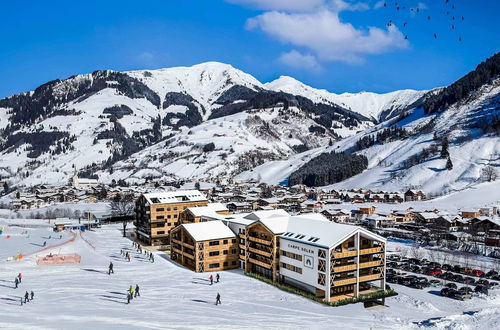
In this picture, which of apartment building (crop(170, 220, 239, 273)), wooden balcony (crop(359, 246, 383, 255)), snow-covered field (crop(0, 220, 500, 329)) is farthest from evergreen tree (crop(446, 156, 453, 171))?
wooden balcony (crop(359, 246, 383, 255))

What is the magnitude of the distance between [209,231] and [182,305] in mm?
21098

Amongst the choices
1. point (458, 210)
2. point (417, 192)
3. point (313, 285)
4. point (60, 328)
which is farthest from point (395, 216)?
point (60, 328)

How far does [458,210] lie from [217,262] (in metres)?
86.3

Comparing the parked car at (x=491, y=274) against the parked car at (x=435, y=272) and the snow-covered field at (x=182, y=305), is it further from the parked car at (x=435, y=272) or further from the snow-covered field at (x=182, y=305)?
the snow-covered field at (x=182, y=305)

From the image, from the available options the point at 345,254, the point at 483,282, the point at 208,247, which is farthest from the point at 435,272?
the point at 208,247

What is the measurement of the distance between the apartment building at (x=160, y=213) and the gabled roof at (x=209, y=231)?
1938 centimetres

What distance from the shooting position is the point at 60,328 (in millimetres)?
35250

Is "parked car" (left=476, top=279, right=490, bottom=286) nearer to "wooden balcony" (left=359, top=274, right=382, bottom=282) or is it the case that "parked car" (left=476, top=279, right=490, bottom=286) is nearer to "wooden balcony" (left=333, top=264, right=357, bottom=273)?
"wooden balcony" (left=359, top=274, right=382, bottom=282)

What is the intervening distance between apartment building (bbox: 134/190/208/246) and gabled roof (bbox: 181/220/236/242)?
1938 centimetres

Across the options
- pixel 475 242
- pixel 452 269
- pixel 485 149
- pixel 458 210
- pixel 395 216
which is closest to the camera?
pixel 452 269

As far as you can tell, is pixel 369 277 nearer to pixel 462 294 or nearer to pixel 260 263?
pixel 462 294

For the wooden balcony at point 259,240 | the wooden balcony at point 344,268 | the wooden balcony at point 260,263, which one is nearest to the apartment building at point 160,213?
the wooden balcony at point 259,240

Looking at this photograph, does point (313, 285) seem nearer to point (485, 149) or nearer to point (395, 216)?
point (395, 216)

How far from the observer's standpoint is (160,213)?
86.8 meters
